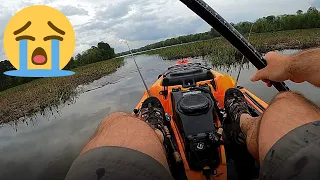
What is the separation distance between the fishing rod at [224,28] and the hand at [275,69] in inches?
3.8

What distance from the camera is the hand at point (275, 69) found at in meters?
1.91

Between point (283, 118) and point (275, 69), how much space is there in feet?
2.18

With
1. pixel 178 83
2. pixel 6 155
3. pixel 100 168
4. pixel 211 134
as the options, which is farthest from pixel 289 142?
pixel 6 155

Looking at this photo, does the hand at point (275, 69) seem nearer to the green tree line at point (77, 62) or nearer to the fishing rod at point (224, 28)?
the fishing rod at point (224, 28)

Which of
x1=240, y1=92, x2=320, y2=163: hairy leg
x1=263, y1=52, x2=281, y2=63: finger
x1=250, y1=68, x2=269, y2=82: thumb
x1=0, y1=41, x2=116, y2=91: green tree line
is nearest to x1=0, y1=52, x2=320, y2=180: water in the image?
x1=250, y1=68, x2=269, y2=82: thumb

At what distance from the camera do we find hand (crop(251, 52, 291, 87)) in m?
1.91

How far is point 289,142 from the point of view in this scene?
1127mm

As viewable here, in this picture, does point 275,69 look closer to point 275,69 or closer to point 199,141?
point 275,69

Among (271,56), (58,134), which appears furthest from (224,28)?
(58,134)

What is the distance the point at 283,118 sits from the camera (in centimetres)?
144

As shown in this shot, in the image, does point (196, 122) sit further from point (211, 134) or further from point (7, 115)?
point (7, 115)

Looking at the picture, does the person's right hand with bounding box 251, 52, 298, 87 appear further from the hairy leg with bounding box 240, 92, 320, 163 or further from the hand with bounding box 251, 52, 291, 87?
the hairy leg with bounding box 240, 92, 320, 163

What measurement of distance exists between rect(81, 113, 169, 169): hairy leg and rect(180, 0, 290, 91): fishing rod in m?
0.82

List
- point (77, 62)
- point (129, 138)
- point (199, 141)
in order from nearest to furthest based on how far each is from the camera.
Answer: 1. point (129, 138)
2. point (199, 141)
3. point (77, 62)
